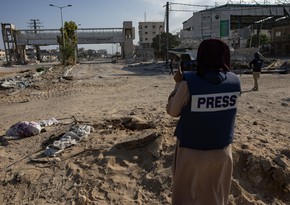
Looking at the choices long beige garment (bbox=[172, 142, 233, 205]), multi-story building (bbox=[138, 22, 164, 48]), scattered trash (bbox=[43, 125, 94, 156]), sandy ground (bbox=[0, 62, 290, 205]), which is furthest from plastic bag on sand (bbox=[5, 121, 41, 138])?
multi-story building (bbox=[138, 22, 164, 48])

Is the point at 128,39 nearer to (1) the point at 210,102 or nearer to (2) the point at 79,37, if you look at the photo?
(2) the point at 79,37

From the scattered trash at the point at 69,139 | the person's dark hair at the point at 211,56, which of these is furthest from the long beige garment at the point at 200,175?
the scattered trash at the point at 69,139

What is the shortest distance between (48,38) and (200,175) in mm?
73976

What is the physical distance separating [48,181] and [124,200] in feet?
3.75

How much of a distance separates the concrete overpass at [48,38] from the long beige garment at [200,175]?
71740 millimetres

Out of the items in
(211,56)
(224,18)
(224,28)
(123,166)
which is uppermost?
(224,18)

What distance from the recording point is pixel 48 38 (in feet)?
233

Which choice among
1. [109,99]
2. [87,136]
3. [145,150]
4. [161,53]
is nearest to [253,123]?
[145,150]

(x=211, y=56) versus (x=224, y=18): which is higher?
(x=224, y=18)

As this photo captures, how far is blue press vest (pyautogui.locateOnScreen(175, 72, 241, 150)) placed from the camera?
7.16 ft

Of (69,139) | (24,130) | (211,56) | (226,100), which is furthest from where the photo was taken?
(24,130)

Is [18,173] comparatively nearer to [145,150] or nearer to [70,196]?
[70,196]

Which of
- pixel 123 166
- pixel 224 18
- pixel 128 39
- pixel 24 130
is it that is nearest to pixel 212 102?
pixel 123 166

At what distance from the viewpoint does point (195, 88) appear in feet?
7.10
